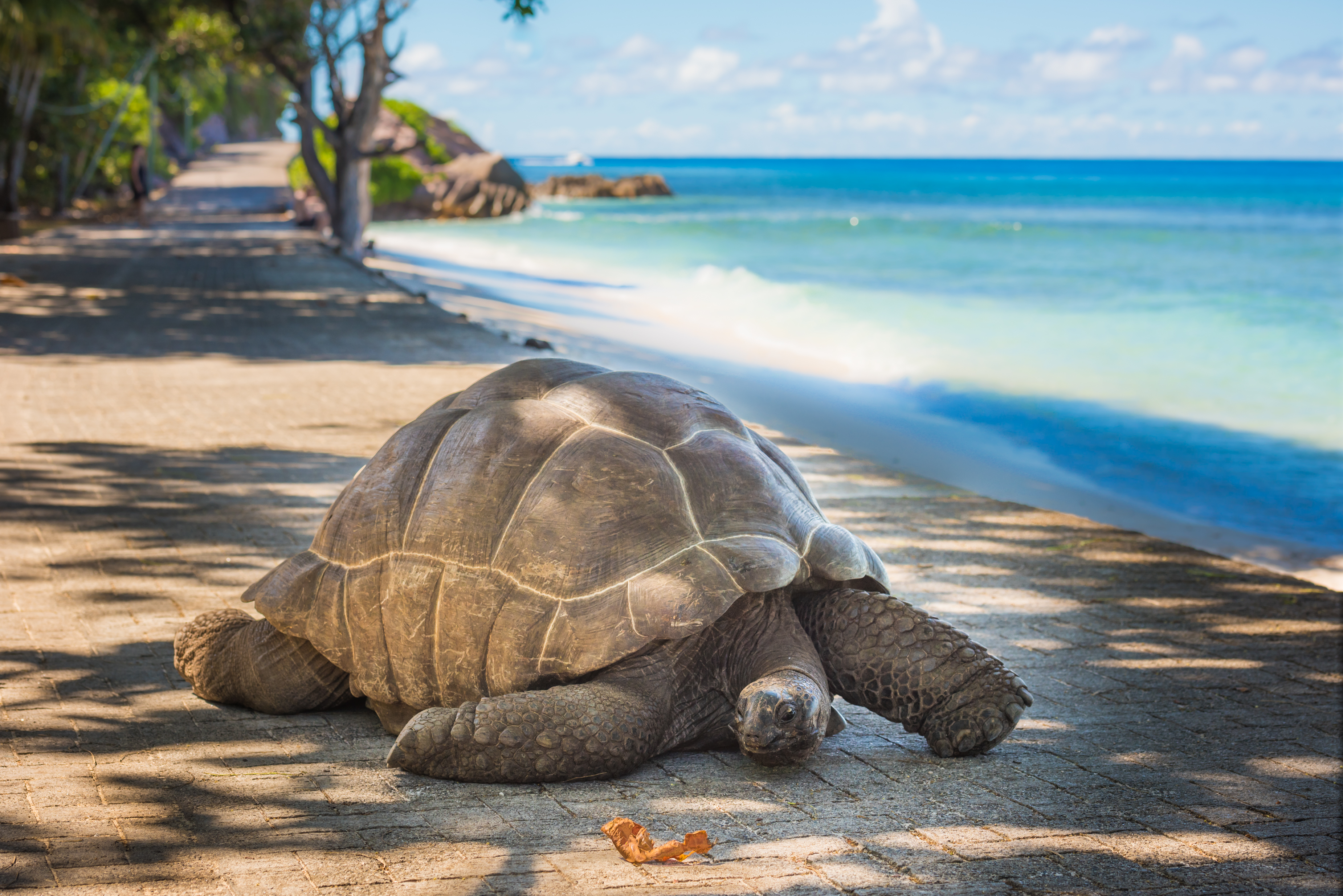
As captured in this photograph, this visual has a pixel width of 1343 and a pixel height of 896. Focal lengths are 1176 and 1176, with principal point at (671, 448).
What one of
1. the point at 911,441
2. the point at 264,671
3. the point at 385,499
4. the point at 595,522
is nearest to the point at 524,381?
the point at 385,499

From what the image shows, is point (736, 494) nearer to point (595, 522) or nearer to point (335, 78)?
point (595, 522)

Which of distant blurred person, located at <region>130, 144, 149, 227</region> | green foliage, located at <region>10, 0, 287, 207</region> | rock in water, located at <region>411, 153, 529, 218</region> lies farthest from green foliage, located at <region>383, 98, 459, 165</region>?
distant blurred person, located at <region>130, 144, 149, 227</region>

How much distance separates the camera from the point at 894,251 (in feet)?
158

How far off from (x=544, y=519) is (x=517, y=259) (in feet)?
118

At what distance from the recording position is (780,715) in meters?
3.62

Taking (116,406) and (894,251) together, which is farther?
(894,251)

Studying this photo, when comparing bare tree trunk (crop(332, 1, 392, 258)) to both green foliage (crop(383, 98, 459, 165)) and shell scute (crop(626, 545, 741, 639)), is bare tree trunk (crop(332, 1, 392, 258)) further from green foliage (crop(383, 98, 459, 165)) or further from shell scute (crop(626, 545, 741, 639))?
green foliage (crop(383, 98, 459, 165))

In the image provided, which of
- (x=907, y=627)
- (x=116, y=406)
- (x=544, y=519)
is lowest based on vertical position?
(x=116, y=406)

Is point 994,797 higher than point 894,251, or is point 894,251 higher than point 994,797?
point 894,251

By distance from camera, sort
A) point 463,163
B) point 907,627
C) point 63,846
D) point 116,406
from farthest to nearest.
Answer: point 463,163
point 116,406
point 907,627
point 63,846

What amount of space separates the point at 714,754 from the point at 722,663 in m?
0.42

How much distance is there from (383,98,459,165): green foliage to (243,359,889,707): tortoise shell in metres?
54.1

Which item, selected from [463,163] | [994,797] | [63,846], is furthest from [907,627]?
[463,163]

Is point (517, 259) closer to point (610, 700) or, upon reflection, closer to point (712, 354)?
point (712, 354)
